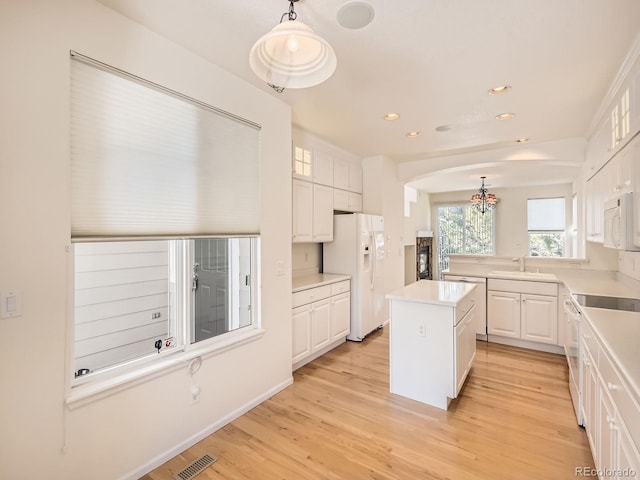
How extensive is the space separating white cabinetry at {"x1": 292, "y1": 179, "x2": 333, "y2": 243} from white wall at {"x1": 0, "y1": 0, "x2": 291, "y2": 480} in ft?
6.09

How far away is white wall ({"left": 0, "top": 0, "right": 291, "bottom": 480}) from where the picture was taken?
4.79 ft

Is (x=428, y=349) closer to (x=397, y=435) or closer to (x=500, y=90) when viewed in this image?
(x=397, y=435)

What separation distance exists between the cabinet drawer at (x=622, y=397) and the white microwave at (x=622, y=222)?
0.93 meters

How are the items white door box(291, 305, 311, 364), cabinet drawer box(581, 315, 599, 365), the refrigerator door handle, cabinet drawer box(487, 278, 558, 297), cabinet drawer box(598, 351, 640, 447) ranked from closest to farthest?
cabinet drawer box(598, 351, 640, 447), cabinet drawer box(581, 315, 599, 365), white door box(291, 305, 311, 364), cabinet drawer box(487, 278, 558, 297), the refrigerator door handle

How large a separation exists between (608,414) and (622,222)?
131 cm

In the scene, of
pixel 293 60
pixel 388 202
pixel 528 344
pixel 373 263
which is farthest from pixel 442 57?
pixel 528 344

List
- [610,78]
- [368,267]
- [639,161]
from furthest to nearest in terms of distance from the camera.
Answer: [368,267], [610,78], [639,161]

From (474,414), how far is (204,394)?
6.99 feet

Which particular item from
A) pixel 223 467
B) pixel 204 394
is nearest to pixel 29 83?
pixel 204 394

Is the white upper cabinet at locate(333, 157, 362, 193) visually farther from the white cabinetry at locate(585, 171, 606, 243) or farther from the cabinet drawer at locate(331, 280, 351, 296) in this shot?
the white cabinetry at locate(585, 171, 606, 243)

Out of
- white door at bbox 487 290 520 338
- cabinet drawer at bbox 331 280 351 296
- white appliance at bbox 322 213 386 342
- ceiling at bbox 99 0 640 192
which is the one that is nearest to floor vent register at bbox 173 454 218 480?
cabinet drawer at bbox 331 280 351 296

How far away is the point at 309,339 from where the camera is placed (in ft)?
11.7

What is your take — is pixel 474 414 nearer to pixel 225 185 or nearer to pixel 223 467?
pixel 223 467

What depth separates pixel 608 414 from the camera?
152cm
